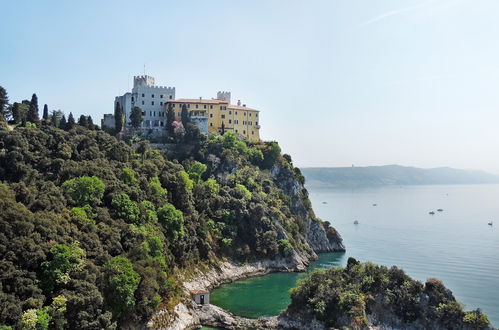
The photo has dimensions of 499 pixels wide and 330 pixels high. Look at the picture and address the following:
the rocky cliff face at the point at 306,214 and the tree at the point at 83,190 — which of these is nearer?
the tree at the point at 83,190

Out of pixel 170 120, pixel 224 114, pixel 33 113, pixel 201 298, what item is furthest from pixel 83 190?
pixel 224 114

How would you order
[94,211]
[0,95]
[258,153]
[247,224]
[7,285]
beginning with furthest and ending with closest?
1. [258,153]
2. [247,224]
3. [0,95]
4. [94,211]
5. [7,285]

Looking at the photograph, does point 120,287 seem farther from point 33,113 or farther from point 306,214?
point 306,214

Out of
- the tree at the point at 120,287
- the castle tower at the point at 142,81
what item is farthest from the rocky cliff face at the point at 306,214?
the tree at the point at 120,287

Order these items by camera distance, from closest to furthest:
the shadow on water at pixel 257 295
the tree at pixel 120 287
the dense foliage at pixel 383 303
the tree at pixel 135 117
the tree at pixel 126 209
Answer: the tree at pixel 120 287
the dense foliage at pixel 383 303
the shadow on water at pixel 257 295
the tree at pixel 126 209
the tree at pixel 135 117

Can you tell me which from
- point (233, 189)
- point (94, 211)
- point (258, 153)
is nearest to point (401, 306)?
point (94, 211)

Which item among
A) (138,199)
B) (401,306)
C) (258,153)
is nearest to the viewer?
(401,306)

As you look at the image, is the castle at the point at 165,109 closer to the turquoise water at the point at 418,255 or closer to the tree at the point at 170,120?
the tree at the point at 170,120

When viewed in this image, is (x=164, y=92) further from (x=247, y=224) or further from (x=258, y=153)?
(x=247, y=224)
